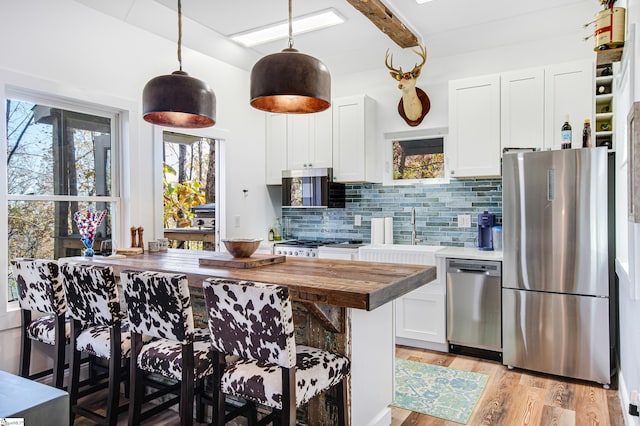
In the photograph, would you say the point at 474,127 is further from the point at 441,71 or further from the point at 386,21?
the point at 386,21

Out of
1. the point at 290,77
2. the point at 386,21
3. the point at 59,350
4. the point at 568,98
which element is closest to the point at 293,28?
the point at 386,21

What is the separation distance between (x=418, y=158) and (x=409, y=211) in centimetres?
59

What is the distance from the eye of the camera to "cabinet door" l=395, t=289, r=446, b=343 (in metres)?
3.95

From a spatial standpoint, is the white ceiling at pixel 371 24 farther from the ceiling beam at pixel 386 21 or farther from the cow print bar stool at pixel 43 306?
the cow print bar stool at pixel 43 306

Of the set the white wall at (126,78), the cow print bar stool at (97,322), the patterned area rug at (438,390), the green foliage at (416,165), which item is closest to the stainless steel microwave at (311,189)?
the white wall at (126,78)

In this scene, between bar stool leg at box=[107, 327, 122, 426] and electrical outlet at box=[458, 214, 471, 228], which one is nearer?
bar stool leg at box=[107, 327, 122, 426]

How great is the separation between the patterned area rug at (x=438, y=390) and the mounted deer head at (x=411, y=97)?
2.49m

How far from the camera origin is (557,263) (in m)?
3.34

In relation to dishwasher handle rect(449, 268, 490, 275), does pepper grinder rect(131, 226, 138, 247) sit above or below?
above

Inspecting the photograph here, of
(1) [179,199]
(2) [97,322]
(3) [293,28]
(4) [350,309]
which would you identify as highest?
(3) [293,28]

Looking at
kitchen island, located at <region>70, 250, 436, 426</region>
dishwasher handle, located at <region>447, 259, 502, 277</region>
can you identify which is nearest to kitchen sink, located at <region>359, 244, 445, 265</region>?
dishwasher handle, located at <region>447, 259, 502, 277</region>

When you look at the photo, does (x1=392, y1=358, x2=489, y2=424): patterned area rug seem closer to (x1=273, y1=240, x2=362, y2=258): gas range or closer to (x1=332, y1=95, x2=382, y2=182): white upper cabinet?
(x1=273, y1=240, x2=362, y2=258): gas range

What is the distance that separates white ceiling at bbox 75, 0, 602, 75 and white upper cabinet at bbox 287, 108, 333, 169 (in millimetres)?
777

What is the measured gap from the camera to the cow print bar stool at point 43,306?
8.24 ft
